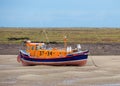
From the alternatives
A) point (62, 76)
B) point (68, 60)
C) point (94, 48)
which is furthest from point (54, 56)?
point (94, 48)

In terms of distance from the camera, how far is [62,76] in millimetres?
32469

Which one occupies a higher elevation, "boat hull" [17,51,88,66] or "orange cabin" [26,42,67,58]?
"orange cabin" [26,42,67,58]

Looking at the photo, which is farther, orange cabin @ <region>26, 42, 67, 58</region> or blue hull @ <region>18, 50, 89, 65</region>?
orange cabin @ <region>26, 42, 67, 58</region>

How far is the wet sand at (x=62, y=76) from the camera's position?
95.2 feet

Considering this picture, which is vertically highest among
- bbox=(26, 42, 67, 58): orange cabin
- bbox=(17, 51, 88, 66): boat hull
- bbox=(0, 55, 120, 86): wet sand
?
bbox=(26, 42, 67, 58): orange cabin

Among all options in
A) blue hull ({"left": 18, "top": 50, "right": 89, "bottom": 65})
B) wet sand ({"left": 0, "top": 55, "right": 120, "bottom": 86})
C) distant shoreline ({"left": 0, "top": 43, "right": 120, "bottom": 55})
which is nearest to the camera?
wet sand ({"left": 0, "top": 55, "right": 120, "bottom": 86})

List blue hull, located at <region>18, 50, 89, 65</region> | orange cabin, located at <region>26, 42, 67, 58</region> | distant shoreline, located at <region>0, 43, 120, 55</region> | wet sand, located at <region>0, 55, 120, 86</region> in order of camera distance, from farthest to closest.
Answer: distant shoreline, located at <region>0, 43, 120, 55</region>, orange cabin, located at <region>26, 42, 67, 58</region>, blue hull, located at <region>18, 50, 89, 65</region>, wet sand, located at <region>0, 55, 120, 86</region>

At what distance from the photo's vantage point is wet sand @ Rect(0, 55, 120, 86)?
2903 centimetres

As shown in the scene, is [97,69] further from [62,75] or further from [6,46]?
[6,46]

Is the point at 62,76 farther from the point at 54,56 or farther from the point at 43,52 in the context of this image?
the point at 43,52

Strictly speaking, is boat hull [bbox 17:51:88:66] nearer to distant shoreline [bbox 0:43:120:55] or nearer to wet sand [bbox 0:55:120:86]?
wet sand [bbox 0:55:120:86]

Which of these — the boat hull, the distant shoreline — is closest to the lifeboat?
the boat hull

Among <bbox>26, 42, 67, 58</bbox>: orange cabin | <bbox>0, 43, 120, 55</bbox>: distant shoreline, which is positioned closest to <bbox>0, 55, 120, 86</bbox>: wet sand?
<bbox>26, 42, 67, 58</bbox>: orange cabin

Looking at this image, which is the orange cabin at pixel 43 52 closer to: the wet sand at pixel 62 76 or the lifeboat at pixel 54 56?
the lifeboat at pixel 54 56
